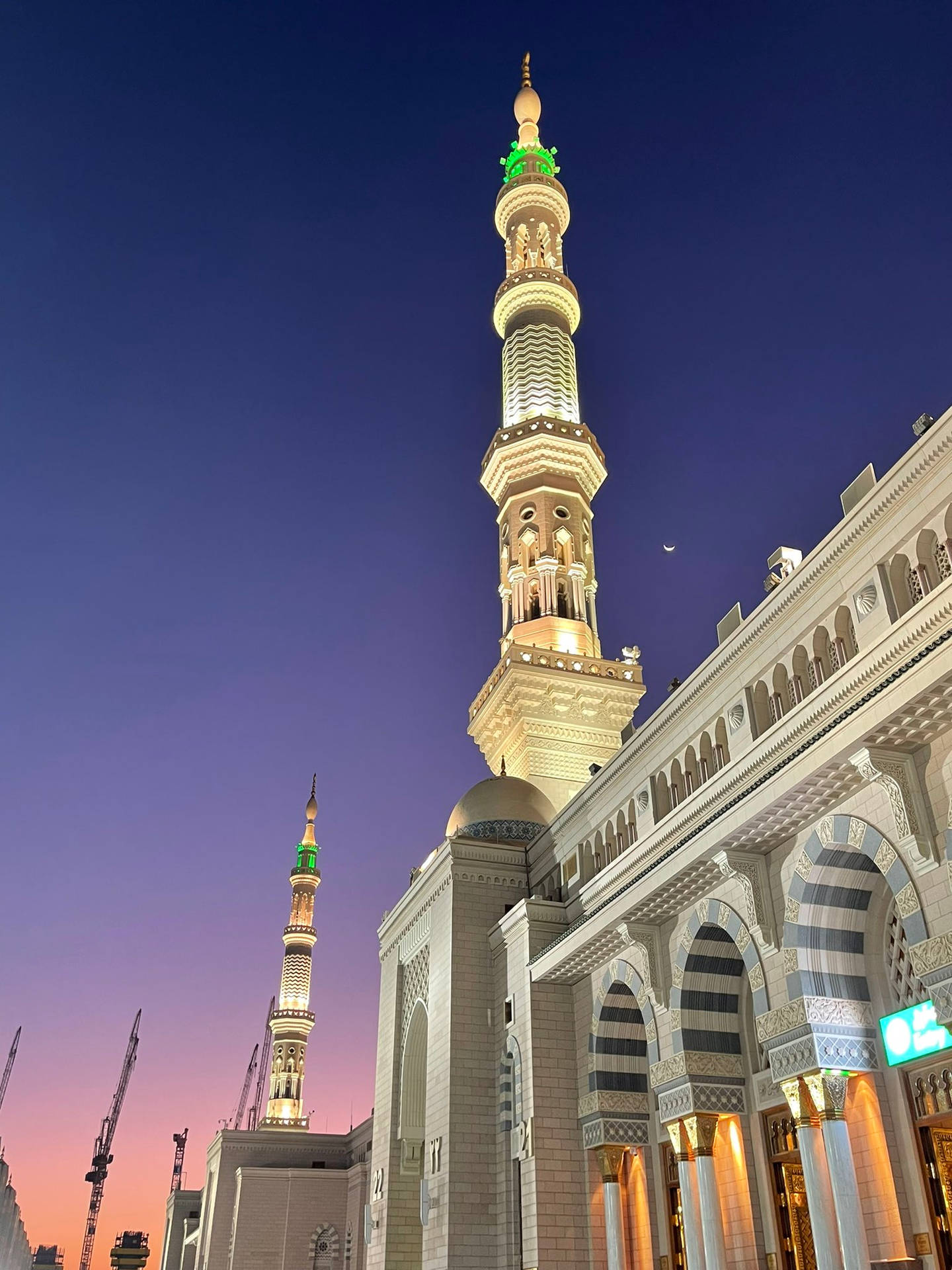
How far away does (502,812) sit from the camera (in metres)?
26.9

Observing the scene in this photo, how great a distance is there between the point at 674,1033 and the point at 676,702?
5537mm

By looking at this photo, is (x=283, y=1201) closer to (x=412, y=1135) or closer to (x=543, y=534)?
(x=412, y=1135)

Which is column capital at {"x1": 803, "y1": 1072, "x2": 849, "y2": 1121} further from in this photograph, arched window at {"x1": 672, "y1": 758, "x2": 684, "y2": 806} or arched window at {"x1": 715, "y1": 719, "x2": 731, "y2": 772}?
arched window at {"x1": 672, "y1": 758, "x2": 684, "y2": 806}

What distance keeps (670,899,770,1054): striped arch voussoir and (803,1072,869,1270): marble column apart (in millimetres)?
1280

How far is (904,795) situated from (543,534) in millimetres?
24871

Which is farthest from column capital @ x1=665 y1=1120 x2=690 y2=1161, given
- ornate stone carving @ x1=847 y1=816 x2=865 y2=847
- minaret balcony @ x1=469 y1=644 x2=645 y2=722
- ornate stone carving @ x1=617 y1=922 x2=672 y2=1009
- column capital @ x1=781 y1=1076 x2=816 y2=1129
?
minaret balcony @ x1=469 y1=644 x2=645 y2=722

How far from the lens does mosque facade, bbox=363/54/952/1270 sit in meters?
13.2

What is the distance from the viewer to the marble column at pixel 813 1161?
43.5ft

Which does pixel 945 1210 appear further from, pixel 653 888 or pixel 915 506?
pixel 915 506

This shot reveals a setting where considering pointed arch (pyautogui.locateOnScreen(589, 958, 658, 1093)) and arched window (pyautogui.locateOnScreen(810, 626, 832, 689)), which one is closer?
arched window (pyautogui.locateOnScreen(810, 626, 832, 689))

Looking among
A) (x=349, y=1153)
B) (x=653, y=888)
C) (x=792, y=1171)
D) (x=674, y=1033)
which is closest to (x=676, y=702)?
(x=653, y=888)

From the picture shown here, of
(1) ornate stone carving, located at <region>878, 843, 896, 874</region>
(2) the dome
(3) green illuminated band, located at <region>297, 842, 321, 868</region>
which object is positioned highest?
(3) green illuminated band, located at <region>297, 842, 321, 868</region>

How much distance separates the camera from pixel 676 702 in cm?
1909

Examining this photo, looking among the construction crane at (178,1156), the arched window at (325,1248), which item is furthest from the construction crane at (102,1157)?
the arched window at (325,1248)
